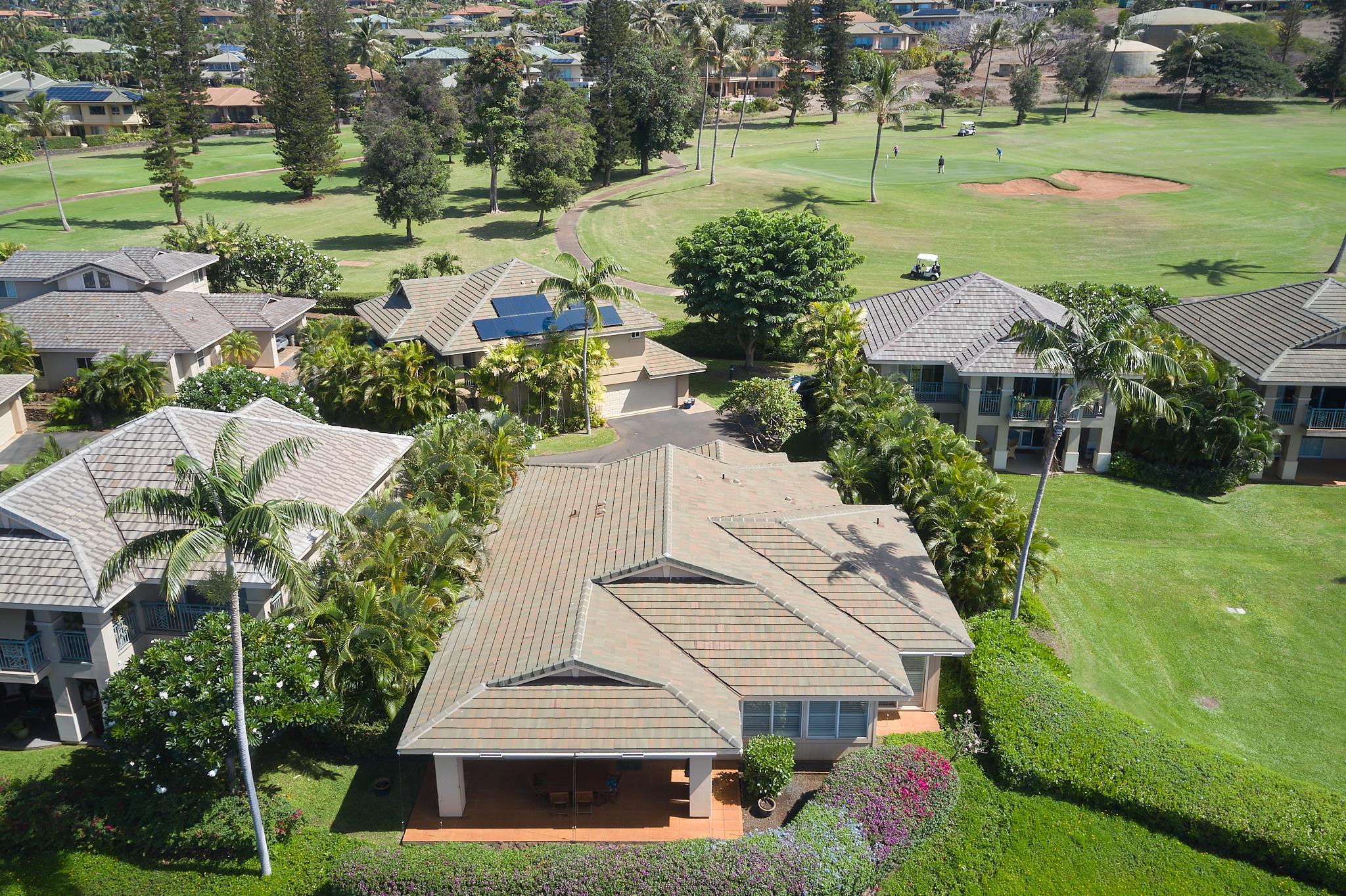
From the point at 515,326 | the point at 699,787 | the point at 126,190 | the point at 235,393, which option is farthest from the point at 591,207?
Result: the point at 699,787

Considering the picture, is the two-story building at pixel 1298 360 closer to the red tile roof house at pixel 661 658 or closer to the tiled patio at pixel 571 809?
the red tile roof house at pixel 661 658

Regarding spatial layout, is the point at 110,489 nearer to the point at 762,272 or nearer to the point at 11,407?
the point at 11,407

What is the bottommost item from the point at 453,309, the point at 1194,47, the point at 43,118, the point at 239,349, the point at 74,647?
the point at 74,647

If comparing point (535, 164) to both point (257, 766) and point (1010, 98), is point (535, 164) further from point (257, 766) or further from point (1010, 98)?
point (1010, 98)

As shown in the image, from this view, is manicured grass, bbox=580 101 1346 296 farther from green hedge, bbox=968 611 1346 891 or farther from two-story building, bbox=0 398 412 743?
two-story building, bbox=0 398 412 743

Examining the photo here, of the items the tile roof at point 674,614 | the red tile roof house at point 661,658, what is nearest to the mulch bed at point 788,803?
the red tile roof house at point 661,658

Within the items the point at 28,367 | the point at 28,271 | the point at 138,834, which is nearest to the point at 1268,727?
the point at 138,834
